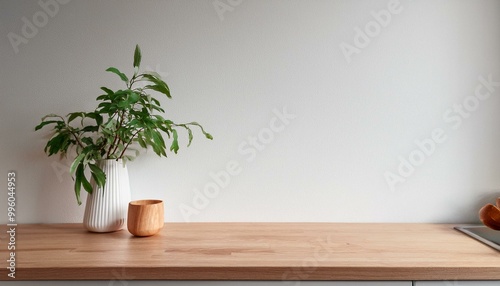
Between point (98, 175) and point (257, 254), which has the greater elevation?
point (98, 175)

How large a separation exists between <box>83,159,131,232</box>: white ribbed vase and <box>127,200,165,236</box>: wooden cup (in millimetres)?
80

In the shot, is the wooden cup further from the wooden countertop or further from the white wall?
the white wall

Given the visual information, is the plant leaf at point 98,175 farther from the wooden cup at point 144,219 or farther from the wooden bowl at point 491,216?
the wooden bowl at point 491,216

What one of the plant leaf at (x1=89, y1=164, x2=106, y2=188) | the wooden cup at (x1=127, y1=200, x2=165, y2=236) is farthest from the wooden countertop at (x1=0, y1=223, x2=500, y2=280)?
the plant leaf at (x1=89, y1=164, x2=106, y2=188)

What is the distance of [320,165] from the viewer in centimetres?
127

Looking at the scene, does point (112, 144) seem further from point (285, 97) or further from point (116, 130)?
point (285, 97)

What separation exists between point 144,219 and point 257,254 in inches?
15.2

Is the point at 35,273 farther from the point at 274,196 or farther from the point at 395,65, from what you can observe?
the point at 395,65

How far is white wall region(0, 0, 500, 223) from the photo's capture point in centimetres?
126

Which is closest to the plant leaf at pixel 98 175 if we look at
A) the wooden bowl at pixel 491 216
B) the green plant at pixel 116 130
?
the green plant at pixel 116 130

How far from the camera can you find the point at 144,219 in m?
1.04

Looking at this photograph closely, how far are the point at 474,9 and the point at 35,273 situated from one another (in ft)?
5.42

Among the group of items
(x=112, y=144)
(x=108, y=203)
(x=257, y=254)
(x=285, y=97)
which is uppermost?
(x=285, y=97)

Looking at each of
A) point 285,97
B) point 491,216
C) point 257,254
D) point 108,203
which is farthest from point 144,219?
point 491,216
